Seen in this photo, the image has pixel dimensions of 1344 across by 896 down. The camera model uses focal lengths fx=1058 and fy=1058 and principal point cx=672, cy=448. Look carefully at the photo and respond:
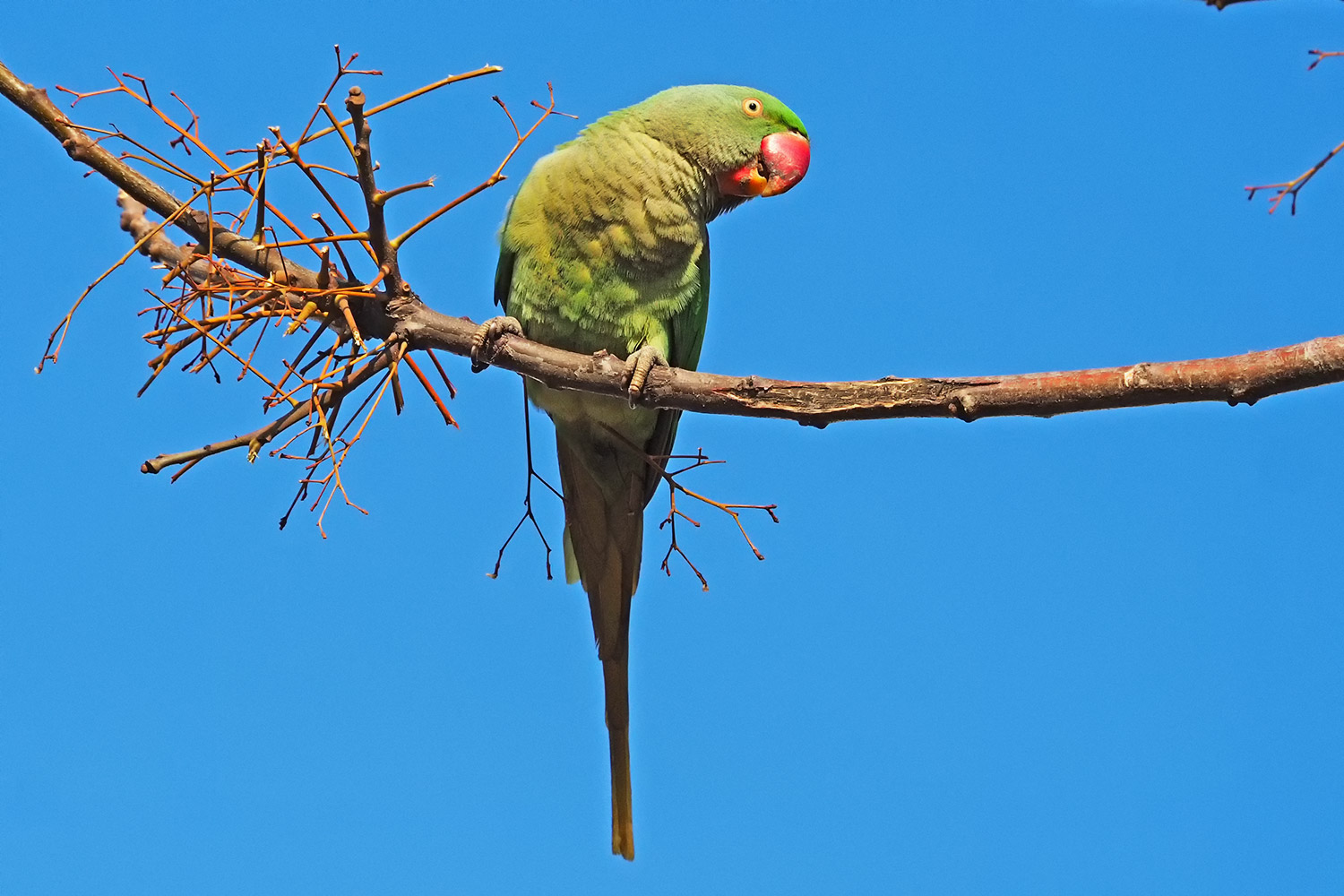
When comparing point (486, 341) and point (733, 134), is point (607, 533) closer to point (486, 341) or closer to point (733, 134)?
point (486, 341)

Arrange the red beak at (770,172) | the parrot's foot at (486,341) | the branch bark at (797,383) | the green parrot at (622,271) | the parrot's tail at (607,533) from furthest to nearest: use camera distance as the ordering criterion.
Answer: the parrot's tail at (607,533), the red beak at (770,172), the green parrot at (622,271), the parrot's foot at (486,341), the branch bark at (797,383)

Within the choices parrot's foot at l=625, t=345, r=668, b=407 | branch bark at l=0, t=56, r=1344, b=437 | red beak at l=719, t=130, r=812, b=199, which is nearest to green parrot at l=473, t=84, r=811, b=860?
red beak at l=719, t=130, r=812, b=199

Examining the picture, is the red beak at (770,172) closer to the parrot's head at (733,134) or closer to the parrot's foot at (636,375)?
the parrot's head at (733,134)

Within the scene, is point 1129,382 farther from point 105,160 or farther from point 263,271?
point 105,160

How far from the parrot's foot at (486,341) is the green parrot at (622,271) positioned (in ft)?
2.17

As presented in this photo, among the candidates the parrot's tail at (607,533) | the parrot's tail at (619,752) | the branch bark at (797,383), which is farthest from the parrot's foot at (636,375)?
the parrot's tail at (619,752)

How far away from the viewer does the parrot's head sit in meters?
4.25

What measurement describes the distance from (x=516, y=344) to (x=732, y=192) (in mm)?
1566

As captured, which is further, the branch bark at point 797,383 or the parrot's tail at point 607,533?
the parrot's tail at point 607,533

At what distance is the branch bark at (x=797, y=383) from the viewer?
220cm

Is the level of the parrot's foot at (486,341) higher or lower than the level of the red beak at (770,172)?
lower

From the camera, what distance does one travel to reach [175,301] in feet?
8.82

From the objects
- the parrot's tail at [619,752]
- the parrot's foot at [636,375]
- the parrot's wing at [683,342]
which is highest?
the parrot's wing at [683,342]

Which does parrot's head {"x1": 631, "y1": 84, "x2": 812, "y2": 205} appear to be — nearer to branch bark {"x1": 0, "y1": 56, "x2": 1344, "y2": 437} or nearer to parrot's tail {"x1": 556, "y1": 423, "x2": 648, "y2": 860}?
parrot's tail {"x1": 556, "y1": 423, "x2": 648, "y2": 860}
